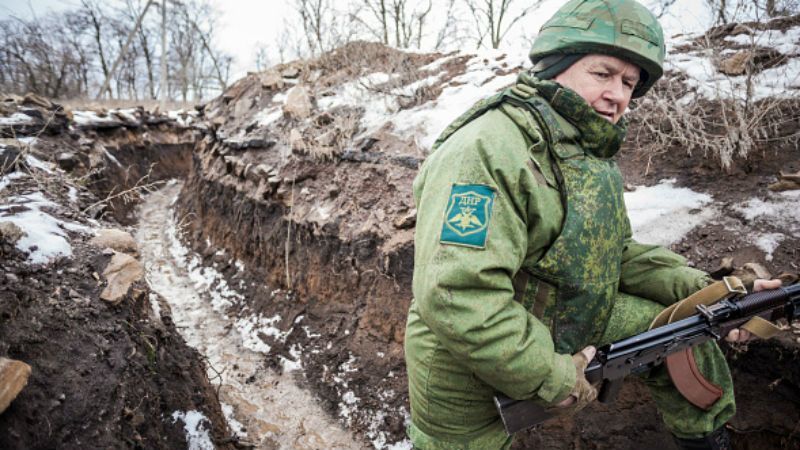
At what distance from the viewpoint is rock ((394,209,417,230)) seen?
3582mm

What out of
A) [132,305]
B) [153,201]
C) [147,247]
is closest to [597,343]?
[132,305]

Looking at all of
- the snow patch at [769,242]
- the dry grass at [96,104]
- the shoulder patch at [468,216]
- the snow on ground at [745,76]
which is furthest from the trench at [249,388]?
the dry grass at [96,104]

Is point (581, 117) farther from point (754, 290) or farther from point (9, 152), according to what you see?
point (9, 152)

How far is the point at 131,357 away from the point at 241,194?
3.92 m

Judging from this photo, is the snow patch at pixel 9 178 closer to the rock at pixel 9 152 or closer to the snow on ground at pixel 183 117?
the rock at pixel 9 152

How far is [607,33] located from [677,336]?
1.27 m

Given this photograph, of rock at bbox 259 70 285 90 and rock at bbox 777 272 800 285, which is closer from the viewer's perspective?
rock at bbox 777 272 800 285

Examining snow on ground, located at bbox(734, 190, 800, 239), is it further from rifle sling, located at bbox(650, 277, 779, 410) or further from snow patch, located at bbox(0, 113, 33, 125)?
snow patch, located at bbox(0, 113, 33, 125)

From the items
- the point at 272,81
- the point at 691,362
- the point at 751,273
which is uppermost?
the point at 272,81

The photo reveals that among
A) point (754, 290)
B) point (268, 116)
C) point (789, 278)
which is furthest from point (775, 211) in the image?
point (268, 116)

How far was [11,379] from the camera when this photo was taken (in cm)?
168

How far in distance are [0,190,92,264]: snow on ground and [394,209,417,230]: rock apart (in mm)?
2407

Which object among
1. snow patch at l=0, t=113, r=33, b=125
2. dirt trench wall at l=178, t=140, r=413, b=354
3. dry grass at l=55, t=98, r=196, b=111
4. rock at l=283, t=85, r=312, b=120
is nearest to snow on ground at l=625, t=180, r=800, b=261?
dirt trench wall at l=178, t=140, r=413, b=354

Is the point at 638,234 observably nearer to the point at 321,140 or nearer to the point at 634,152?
the point at 634,152
